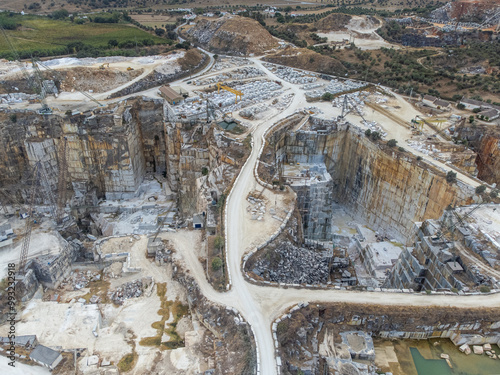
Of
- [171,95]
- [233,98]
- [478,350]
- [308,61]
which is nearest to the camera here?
[478,350]

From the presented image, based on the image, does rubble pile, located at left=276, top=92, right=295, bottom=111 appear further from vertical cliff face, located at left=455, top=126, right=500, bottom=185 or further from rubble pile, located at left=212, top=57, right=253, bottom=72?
vertical cliff face, located at left=455, top=126, right=500, bottom=185

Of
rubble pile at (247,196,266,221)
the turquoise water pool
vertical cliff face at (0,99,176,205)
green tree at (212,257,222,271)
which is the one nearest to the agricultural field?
vertical cliff face at (0,99,176,205)

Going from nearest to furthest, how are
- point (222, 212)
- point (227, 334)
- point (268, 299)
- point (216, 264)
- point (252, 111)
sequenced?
point (227, 334), point (268, 299), point (216, 264), point (222, 212), point (252, 111)

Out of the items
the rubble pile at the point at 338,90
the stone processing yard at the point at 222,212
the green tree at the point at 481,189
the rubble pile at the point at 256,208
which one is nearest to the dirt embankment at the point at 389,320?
the stone processing yard at the point at 222,212

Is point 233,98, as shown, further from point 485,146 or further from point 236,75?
point 485,146

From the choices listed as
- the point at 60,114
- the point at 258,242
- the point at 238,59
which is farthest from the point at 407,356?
the point at 238,59

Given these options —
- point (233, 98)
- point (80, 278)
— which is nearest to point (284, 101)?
point (233, 98)

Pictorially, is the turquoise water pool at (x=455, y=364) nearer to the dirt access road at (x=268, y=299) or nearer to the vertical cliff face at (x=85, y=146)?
the dirt access road at (x=268, y=299)
